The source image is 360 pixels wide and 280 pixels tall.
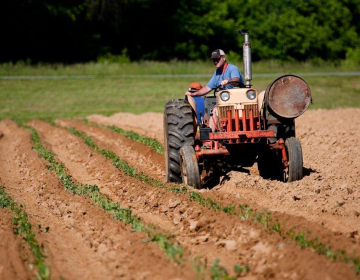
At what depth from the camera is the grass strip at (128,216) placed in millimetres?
5461

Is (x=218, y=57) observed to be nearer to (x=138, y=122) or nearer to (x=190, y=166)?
(x=190, y=166)

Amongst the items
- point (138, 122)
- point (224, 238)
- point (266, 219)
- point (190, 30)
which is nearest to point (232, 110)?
point (266, 219)

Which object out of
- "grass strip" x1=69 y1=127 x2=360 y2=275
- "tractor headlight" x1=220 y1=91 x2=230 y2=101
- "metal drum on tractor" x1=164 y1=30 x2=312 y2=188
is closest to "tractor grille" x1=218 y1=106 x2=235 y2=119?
"metal drum on tractor" x1=164 y1=30 x2=312 y2=188

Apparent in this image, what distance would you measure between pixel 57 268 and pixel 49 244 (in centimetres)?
78

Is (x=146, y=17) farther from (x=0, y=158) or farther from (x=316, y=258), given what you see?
(x=316, y=258)

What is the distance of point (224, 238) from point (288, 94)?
109 inches

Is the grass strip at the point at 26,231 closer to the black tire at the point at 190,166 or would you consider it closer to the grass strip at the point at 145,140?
the black tire at the point at 190,166

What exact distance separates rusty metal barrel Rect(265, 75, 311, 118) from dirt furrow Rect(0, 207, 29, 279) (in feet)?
12.0

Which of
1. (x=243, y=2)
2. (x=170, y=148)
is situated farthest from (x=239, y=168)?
(x=243, y=2)

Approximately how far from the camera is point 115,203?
8.28m

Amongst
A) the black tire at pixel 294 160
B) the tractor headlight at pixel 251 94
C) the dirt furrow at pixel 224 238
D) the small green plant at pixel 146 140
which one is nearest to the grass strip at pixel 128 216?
the dirt furrow at pixel 224 238

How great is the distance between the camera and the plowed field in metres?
5.59

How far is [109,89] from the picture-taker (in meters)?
29.1

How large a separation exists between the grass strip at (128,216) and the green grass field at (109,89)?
13.3m
